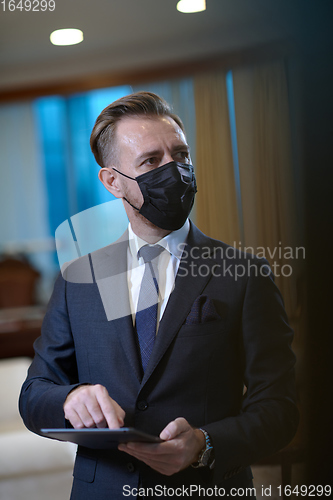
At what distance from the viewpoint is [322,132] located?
3.72ft

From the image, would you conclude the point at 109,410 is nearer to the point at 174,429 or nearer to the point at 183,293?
the point at 174,429

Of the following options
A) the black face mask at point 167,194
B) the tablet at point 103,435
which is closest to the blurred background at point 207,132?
the black face mask at point 167,194

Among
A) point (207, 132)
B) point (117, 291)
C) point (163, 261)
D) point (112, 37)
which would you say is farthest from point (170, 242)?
point (112, 37)

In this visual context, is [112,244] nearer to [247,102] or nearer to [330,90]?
[247,102]

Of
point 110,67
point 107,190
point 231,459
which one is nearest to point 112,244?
point 107,190

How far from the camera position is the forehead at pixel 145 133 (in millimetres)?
937

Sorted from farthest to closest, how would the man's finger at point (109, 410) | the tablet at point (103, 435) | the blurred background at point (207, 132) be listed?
the blurred background at point (207, 132)
the man's finger at point (109, 410)
the tablet at point (103, 435)

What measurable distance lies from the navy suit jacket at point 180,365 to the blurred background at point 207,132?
9cm

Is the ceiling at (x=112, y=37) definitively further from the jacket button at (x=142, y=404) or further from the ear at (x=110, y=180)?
the jacket button at (x=142, y=404)

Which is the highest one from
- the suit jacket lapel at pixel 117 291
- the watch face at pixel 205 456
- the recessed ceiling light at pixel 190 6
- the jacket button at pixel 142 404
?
the recessed ceiling light at pixel 190 6

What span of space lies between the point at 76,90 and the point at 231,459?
828 millimetres

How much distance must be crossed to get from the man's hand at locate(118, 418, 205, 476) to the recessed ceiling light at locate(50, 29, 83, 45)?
81 centimetres

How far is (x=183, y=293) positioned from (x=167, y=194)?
0.65ft

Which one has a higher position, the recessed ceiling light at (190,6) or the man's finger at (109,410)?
the recessed ceiling light at (190,6)
